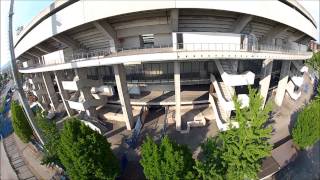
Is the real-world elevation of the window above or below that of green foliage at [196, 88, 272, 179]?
above

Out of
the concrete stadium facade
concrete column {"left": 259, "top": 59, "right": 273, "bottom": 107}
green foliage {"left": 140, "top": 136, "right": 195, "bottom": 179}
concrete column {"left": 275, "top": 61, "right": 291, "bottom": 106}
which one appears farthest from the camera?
concrete column {"left": 275, "top": 61, "right": 291, "bottom": 106}

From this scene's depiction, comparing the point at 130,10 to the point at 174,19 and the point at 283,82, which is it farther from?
the point at 283,82

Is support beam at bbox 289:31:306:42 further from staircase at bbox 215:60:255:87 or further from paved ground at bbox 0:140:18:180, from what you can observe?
paved ground at bbox 0:140:18:180

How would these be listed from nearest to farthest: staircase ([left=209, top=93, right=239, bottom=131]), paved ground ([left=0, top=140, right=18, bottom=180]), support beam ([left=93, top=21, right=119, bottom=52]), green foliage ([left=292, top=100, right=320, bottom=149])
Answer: green foliage ([left=292, top=100, right=320, bottom=149]) < support beam ([left=93, top=21, right=119, bottom=52]) < staircase ([left=209, top=93, right=239, bottom=131]) < paved ground ([left=0, top=140, right=18, bottom=180])

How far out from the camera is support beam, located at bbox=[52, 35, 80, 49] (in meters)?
24.2

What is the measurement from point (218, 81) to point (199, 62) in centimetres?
337

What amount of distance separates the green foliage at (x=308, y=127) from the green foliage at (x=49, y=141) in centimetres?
2044

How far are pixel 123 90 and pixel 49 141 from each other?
833cm

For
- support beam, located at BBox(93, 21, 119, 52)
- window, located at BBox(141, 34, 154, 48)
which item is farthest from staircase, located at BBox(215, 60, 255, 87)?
support beam, located at BBox(93, 21, 119, 52)

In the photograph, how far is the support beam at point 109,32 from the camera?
69.9 ft

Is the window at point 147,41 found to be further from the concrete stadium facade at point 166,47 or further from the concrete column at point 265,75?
the concrete column at point 265,75

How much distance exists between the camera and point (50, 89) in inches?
1431

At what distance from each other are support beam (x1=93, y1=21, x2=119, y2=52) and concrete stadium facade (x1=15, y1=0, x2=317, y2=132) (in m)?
0.10

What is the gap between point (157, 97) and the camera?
2977cm
